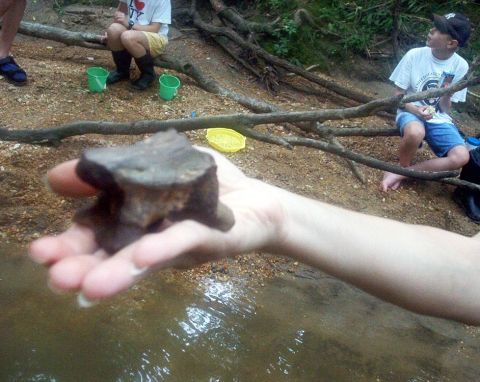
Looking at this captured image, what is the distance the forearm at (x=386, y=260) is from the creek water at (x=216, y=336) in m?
1.08

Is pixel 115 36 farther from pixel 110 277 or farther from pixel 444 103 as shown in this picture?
pixel 110 277

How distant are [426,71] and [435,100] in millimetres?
292

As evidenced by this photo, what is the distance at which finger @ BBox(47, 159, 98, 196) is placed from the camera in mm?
1563

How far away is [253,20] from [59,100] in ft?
10.8

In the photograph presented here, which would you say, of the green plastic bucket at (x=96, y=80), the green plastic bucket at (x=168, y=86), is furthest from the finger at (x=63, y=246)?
the green plastic bucket at (x=168, y=86)

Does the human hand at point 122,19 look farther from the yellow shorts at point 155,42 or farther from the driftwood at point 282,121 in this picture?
the driftwood at point 282,121

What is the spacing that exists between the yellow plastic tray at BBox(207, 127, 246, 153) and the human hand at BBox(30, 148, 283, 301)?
8.95ft

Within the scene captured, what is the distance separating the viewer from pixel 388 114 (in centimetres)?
607

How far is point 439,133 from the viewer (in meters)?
4.88

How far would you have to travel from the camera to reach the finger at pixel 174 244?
1225mm

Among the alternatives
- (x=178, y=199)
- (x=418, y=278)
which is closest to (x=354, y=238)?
(x=418, y=278)

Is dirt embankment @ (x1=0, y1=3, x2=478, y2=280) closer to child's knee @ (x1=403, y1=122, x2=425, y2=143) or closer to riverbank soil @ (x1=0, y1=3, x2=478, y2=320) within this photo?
riverbank soil @ (x1=0, y1=3, x2=478, y2=320)

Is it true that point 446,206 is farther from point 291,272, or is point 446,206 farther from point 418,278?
point 418,278

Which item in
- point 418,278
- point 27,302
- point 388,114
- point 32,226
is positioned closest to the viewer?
point 418,278
